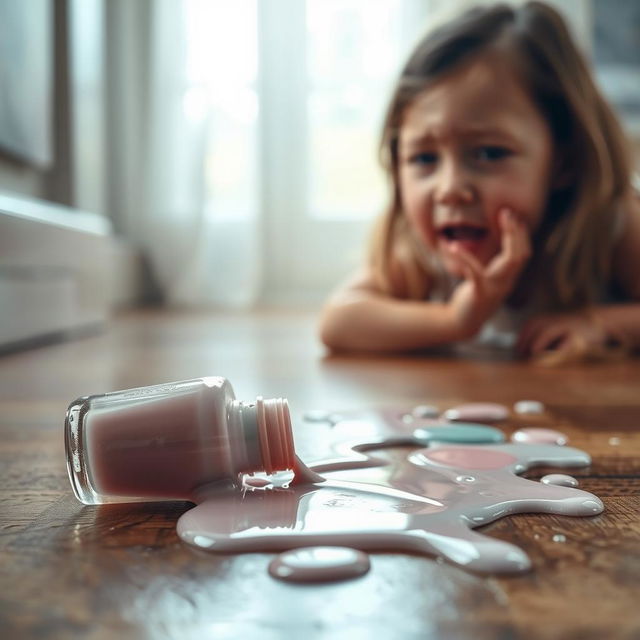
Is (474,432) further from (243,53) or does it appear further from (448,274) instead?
(243,53)

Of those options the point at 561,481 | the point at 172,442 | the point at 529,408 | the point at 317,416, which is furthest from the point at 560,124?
the point at 172,442

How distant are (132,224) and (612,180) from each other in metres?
2.03

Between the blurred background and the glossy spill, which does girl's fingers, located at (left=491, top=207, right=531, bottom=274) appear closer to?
the glossy spill

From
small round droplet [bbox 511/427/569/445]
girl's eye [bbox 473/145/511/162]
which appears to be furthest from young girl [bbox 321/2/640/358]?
small round droplet [bbox 511/427/569/445]

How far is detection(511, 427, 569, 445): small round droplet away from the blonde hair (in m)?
0.69

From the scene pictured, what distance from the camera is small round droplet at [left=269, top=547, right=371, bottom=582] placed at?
12.0 inches

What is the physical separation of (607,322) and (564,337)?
0.28 ft

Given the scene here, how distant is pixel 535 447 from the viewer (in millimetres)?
527

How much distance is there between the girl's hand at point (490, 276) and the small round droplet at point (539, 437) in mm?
503

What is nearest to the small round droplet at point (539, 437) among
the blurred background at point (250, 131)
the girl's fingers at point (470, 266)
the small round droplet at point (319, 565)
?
the small round droplet at point (319, 565)

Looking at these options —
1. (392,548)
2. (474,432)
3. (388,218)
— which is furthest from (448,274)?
(392,548)

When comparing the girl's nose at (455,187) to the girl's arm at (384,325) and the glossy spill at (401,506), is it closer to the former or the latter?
the girl's arm at (384,325)

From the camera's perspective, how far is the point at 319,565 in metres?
0.31

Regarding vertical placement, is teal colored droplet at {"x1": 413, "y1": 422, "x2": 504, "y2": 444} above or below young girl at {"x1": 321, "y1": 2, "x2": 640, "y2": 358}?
below
